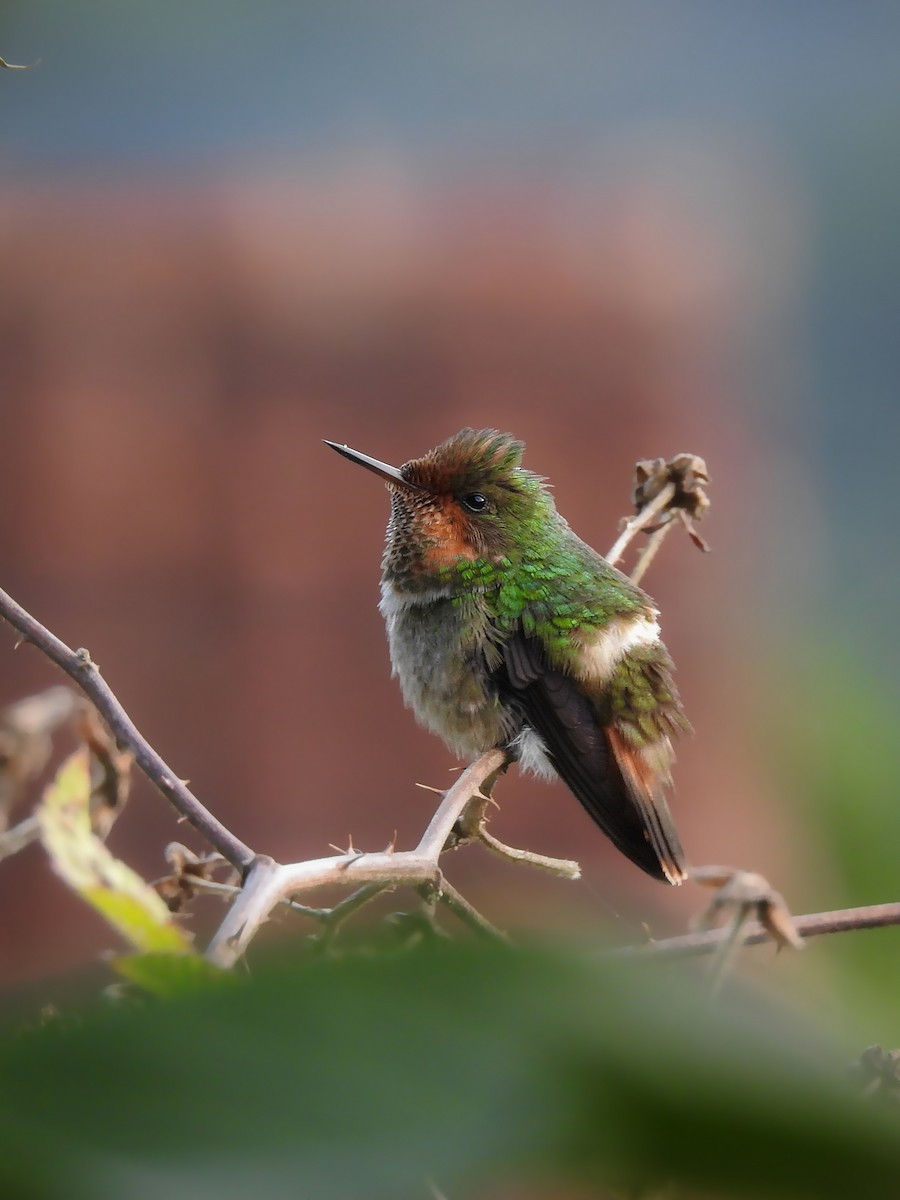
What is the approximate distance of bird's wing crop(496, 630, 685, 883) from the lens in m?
2.53

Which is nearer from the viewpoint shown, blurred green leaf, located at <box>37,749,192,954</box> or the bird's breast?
blurred green leaf, located at <box>37,749,192,954</box>

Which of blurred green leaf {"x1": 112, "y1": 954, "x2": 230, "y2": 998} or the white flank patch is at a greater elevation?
the white flank patch

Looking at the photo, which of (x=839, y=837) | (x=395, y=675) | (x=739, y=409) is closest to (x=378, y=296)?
(x=739, y=409)

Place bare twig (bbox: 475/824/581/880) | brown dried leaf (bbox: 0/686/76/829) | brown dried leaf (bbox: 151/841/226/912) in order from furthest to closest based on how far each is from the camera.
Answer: bare twig (bbox: 475/824/581/880)
brown dried leaf (bbox: 151/841/226/912)
brown dried leaf (bbox: 0/686/76/829)

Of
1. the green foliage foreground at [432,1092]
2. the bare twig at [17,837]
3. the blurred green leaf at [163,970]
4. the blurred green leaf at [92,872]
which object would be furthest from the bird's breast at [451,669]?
the green foliage foreground at [432,1092]

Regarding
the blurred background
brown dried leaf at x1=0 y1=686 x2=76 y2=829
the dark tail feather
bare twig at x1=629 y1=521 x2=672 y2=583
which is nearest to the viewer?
brown dried leaf at x1=0 y1=686 x2=76 y2=829

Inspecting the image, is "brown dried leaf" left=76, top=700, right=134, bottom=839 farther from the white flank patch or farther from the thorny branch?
the white flank patch

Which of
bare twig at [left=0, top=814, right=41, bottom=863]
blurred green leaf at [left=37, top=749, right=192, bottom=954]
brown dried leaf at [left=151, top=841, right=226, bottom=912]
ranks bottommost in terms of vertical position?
brown dried leaf at [left=151, top=841, right=226, bottom=912]

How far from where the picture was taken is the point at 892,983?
5.29 ft

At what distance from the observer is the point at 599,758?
2629 millimetres

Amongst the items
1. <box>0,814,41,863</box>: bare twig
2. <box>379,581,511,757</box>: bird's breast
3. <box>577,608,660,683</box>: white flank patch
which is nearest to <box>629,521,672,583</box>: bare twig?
<box>577,608,660,683</box>: white flank patch

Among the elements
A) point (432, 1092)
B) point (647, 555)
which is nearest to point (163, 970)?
point (432, 1092)

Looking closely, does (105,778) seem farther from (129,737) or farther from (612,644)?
Answer: (612,644)

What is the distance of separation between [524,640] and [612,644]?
7.1 inches
